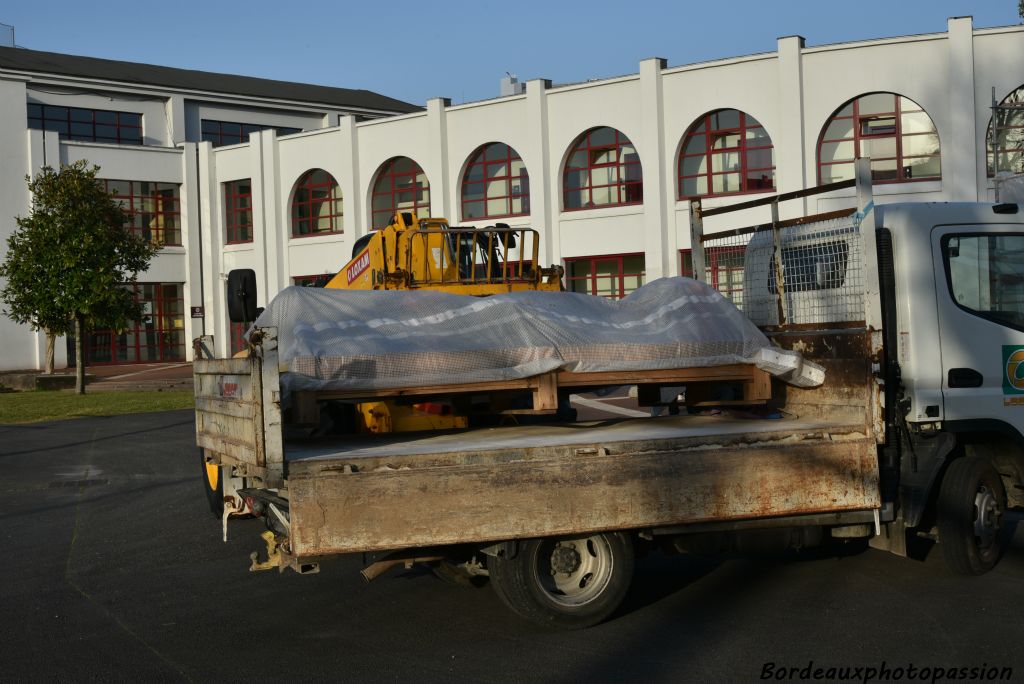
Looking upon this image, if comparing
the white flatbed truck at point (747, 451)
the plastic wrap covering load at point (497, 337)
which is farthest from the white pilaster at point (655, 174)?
the plastic wrap covering load at point (497, 337)

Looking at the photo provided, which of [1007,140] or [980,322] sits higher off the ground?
[1007,140]

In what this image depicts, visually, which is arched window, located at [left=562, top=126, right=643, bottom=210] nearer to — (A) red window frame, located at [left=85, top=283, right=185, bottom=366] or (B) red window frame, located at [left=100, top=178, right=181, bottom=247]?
(B) red window frame, located at [left=100, top=178, right=181, bottom=247]

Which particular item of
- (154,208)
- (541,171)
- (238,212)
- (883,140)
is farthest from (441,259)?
(154,208)

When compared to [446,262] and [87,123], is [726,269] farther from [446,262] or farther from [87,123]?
[87,123]

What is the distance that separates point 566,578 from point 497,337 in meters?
1.40

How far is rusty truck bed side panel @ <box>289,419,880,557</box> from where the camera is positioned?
5.68 metres

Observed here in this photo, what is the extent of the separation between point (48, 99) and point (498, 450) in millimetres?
44360

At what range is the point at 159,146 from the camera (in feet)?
151

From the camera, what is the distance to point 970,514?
7.38 m

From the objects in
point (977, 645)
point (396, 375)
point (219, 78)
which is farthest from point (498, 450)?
point (219, 78)

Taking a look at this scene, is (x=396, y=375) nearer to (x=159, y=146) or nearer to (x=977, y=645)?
(x=977, y=645)

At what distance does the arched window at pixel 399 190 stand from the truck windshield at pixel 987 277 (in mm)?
32161

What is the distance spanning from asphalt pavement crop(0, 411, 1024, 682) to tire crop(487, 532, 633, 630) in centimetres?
14

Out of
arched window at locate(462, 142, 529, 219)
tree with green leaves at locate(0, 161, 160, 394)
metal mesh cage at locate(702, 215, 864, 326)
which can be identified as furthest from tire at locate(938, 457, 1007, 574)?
arched window at locate(462, 142, 529, 219)
